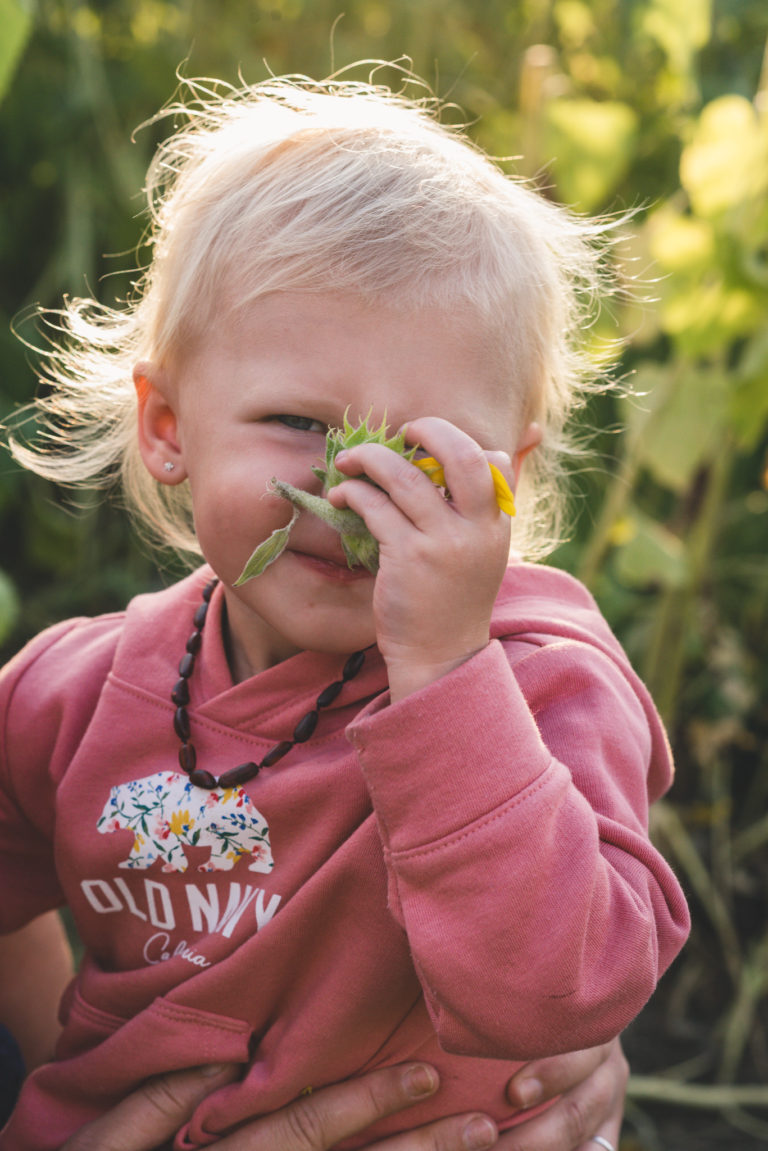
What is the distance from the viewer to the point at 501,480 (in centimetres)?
89

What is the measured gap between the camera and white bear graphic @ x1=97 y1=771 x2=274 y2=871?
1.08 m

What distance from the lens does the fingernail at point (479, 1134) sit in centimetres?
109

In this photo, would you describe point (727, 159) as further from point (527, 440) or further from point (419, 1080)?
point (419, 1080)

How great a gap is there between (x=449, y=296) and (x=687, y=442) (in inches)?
43.8

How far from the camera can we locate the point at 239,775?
108 cm

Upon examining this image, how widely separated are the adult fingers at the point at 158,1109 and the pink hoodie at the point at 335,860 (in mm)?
19

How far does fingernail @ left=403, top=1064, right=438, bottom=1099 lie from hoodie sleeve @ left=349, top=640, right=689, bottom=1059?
0.61ft

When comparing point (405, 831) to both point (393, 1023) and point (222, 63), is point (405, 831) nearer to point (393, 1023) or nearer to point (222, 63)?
point (393, 1023)

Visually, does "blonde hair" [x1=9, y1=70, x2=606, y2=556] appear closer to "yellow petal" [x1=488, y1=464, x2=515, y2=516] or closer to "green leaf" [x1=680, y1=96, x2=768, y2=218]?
"yellow petal" [x1=488, y1=464, x2=515, y2=516]

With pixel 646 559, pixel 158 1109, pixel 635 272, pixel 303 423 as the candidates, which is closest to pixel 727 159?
pixel 635 272

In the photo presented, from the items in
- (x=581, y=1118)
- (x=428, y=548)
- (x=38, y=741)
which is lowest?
(x=581, y=1118)

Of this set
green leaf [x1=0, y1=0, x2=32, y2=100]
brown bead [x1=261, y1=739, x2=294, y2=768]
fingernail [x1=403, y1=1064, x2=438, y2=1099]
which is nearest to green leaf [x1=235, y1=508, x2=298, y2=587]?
brown bead [x1=261, y1=739, x2=294, y2=768]

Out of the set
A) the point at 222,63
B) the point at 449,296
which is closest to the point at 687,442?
the point at 449,296

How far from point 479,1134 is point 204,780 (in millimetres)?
437
